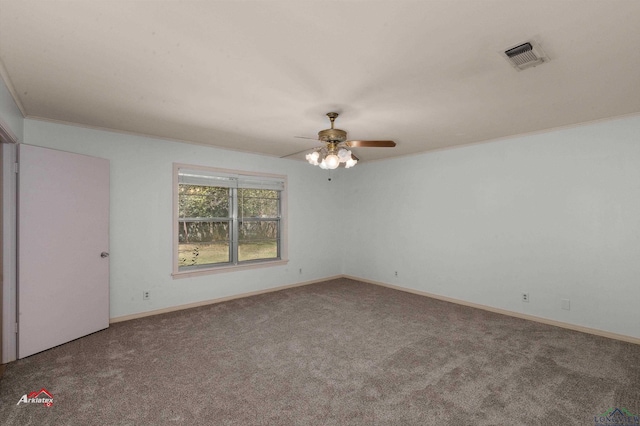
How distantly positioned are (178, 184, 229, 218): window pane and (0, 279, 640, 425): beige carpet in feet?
5.21

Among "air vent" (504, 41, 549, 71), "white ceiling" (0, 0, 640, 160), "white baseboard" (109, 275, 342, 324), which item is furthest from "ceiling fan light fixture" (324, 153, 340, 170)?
"white baseboard" (109, 275, 342, 324)

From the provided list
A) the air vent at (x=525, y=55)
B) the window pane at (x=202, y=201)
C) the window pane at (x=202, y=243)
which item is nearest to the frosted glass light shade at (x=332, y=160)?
the air vent at (x=525, y=55)

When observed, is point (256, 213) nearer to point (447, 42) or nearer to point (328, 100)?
point (328, 100)

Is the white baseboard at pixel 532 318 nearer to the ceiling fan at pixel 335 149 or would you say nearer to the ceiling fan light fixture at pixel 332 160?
the ceiling fan at pixel 335 149

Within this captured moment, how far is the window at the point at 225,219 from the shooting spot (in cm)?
470

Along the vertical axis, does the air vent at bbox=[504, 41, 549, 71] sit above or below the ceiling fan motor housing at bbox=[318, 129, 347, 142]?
above

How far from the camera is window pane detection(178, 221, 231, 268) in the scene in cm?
473

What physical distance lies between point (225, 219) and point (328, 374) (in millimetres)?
3231

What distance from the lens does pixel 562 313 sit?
3885 millimetres

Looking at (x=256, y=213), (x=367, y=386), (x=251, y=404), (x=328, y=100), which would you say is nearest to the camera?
(x=251, y=404)

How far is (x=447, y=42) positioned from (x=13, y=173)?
13.1 ft

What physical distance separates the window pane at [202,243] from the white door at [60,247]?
1.09 m

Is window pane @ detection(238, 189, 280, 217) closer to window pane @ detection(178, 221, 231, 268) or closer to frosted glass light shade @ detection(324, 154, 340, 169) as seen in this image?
window pane @ detection(178, 221, 231, 268)

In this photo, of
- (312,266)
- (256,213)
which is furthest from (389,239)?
(256,213)
